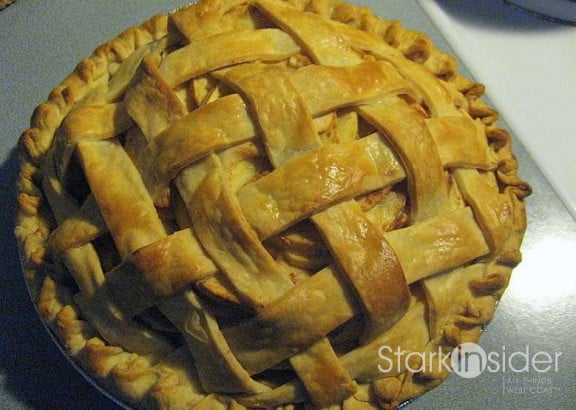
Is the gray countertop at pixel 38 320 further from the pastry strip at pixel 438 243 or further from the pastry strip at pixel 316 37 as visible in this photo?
the pastry strip at pixel 316 37

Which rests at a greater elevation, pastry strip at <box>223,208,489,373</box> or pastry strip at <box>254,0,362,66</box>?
pastry strip at <box>254,0,362,66</box>

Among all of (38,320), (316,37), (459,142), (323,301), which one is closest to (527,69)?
(459,142)

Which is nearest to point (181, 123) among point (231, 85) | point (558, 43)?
point (231, 85)

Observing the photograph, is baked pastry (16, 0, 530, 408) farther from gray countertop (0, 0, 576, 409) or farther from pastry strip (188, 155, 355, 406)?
gray countertop (0, 0, 576, 409)

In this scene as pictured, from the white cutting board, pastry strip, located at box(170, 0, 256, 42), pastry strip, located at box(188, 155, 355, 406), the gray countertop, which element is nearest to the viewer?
pastry strip, located at box(188, 155, 355, 406)

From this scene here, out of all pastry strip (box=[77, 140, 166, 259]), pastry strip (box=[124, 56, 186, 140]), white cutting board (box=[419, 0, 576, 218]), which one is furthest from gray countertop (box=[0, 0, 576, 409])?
pastry strip (box=[124, 56, 186, 140])

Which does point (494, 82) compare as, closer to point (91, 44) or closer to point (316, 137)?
point (316, 137)

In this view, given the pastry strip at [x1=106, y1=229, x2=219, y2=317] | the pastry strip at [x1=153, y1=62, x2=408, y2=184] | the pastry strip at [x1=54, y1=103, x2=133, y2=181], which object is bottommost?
the pastry strip at [x1=106, y1=229, x2=219, y2=317]
